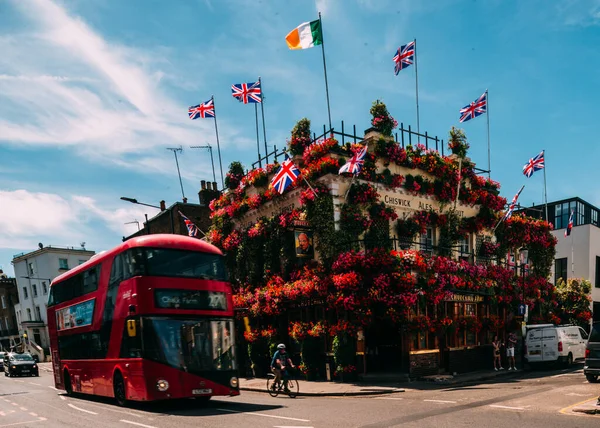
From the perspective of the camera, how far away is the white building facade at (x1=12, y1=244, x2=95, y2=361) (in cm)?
6731

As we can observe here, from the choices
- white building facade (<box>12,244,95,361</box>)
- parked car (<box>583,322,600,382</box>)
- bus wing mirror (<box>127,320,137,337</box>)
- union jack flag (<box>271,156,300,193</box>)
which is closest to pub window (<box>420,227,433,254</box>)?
union jack flag (<box>271,156,300,193</box>)

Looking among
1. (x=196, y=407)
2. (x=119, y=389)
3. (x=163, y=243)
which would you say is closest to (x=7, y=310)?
(x=119, y=389)

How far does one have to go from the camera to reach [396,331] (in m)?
24.1

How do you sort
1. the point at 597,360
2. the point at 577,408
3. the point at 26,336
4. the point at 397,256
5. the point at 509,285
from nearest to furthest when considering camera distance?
the point at 577,408, the point at 597,360, the point at 397,256, the point at 509,285, the point at 26,336

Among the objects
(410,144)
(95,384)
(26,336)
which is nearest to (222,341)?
(95,384)

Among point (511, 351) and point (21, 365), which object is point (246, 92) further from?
point (21, 365)

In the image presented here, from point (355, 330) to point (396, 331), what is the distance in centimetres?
337

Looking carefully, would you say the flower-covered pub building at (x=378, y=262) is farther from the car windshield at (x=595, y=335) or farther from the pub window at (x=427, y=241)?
the car windshield at (x=595, y=335)

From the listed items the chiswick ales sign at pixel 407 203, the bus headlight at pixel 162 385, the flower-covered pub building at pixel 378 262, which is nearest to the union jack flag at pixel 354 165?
the flower-covered pub building at pixel 378 262

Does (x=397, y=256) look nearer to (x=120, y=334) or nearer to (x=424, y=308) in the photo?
(x=424, y=308)

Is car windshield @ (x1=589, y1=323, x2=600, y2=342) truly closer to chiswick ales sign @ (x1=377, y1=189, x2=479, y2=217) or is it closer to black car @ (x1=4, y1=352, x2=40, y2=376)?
chiswick ales sign @ (x1=377, y1=189, x2=479, y2=217)

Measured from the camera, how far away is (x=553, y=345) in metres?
23.9

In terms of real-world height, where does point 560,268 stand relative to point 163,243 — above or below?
below

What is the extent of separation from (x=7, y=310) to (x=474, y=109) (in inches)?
3040
